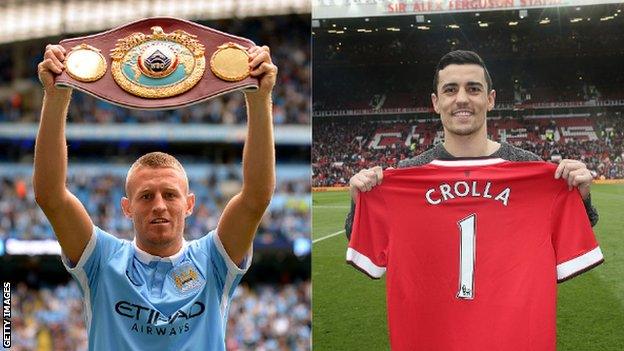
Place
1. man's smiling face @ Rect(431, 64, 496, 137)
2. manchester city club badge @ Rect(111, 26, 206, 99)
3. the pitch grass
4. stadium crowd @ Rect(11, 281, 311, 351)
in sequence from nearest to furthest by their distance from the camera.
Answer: manchester city club badge @ Rect(111, 26, 206, 99)
man's smiling face @ Rect(431, 64, 496, 137)
the pitch grass
stadium crowd @ Rect(11, 281, 311, 351)

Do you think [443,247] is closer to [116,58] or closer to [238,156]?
[116,58]

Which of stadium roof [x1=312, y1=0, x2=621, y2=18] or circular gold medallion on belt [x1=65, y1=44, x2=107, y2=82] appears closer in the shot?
circular gold medallion on belt [x1=65, y1=44, x2=107, y2=82]

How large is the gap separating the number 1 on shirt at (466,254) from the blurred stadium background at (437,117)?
0.55 m

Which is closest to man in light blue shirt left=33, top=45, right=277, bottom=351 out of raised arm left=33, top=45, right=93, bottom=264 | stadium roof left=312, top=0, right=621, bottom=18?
raised arm left=33, top=45, right=93, bottom=264

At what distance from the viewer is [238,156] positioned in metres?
5.27

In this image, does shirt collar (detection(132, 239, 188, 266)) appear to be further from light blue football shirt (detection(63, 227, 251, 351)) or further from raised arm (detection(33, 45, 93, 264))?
raised arm (detection(33, 45, 93, 264))

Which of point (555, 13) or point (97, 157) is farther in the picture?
point (97, 157)

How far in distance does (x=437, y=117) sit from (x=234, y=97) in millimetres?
2146

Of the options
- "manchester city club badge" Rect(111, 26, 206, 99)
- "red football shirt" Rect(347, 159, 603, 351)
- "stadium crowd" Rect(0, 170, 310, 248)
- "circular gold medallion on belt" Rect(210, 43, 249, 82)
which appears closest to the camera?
"circular gold medallion on belt" Rect(210, 43, 249, 82)

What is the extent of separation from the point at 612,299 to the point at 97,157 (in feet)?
11.3

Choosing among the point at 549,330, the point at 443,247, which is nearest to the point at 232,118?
the point at 443,247

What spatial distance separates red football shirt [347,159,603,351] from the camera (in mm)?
2721

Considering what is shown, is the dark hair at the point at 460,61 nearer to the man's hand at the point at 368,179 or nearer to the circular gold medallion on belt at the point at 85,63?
the man's hand at the point at 368,179

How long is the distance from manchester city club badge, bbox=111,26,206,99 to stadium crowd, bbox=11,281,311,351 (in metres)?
3.04
